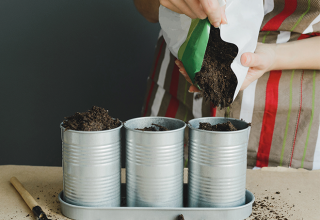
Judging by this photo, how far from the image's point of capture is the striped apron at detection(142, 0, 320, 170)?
3.73ft

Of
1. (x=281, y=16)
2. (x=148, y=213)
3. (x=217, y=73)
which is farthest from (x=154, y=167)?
(x=281, y=16)

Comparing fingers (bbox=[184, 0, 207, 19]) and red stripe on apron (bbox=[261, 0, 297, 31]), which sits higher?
red stripe on apron (bbox=[261, 0, 297, 31])

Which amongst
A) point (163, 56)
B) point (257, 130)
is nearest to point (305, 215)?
point (257, 130)

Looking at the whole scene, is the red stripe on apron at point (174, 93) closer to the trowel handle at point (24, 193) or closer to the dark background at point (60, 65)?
the dark background at point (60, 65)

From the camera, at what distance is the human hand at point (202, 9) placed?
2.20 feet

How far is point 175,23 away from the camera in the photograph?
0.88m

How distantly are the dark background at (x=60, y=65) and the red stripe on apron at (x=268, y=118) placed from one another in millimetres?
842

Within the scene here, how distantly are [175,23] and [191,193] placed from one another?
1.64ft

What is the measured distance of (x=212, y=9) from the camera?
673 mm

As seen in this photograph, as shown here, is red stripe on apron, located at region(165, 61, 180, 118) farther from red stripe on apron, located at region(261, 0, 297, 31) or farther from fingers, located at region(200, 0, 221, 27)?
fingers, located at region(200, 0, 221, 27)

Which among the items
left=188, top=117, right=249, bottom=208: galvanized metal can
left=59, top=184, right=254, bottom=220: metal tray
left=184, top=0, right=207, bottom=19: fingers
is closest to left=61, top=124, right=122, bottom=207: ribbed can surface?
left=59, top=184, right=254, bottom=220: metal tray

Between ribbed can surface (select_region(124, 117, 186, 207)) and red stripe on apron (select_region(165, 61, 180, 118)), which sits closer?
ribbed can surface (select_region(124, 117, 186, 207))

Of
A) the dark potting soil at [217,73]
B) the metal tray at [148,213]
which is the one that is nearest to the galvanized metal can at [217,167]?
the metal tray at [148,213]

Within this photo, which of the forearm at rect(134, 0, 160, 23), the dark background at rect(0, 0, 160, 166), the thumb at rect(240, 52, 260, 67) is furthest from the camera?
the dark background at rect(0, 0, 160, 166)
